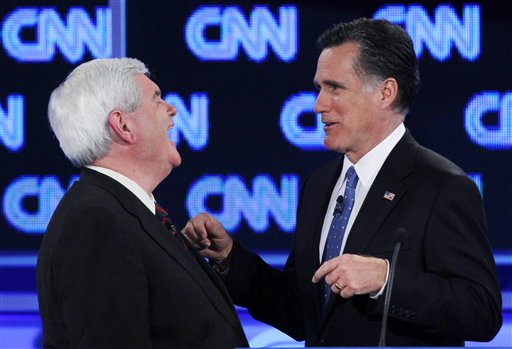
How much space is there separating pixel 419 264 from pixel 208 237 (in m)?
0.57

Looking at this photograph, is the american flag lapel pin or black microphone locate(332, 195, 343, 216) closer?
the american flag lapel pin

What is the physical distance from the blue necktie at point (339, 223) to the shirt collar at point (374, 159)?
0.10 ft

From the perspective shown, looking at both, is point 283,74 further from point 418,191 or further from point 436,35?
point 418,191

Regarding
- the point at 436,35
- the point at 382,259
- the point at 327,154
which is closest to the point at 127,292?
the point at 382,259

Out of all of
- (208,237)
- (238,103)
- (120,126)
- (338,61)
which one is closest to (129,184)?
(120,126)

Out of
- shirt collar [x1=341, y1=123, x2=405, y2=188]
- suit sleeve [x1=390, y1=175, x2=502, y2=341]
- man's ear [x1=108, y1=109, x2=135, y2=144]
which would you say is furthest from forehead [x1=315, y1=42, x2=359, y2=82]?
man's ear [x1=108, y1=109, x2=135, y2=144]

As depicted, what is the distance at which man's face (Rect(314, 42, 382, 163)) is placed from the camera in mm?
2529

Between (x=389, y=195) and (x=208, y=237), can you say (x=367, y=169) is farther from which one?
(x=208, y=237)

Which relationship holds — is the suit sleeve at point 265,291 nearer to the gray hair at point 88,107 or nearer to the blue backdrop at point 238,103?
the gray hair at point 88,107

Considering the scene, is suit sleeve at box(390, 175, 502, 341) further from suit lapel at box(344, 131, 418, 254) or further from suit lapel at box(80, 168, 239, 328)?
suit lapel at box(80, 168, 239, 328)

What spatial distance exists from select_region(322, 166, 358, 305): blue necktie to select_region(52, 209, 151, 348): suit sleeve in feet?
2.28

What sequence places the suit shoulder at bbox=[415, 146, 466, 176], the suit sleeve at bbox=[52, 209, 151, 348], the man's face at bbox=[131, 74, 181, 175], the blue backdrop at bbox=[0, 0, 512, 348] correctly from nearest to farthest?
the suit sleeve at bbox=[52, 209, 151, 348], the man's face at bbox=[131, 74, 181, 175], the suit shoulder at bbox=[415, 146, 466, 176], the blue backdrop at bbox=[0, 0, 512, 348]

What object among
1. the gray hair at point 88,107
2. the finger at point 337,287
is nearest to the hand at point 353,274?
the finger at point 337,287

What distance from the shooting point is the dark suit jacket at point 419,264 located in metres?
2.20
